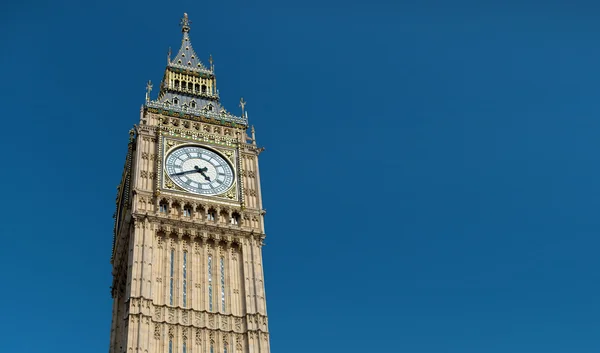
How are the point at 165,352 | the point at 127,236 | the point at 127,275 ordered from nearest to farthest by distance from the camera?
the point at 165,352, the point at 127,275, the point at 127,236

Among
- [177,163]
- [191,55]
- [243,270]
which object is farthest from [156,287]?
[191,55]

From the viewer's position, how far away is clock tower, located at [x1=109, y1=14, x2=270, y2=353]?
2083 inches

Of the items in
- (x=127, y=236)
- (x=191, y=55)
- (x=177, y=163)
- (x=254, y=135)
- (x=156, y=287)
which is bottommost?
(x=156, y=287)

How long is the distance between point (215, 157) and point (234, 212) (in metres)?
5.45

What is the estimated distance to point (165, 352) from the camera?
51.2 meters

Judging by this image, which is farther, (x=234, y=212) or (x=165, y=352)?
(x=234, y=212)

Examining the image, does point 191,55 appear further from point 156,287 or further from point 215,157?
point 156,287

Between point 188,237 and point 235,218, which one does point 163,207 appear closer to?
point 188,237

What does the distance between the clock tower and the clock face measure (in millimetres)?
73

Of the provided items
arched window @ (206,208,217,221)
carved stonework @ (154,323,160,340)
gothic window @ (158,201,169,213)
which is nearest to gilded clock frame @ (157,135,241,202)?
gothic window @ (158,201,169,213)

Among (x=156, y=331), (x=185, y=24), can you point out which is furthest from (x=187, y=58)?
(x=156, y=331)

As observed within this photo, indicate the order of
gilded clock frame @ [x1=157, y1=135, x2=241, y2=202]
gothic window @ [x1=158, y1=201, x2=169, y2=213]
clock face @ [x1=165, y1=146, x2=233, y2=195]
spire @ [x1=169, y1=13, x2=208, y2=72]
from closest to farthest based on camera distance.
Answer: gothic window @ [x1=158, y1=201, x2=169, y2=213] → gilded clock frame @ [x1=157, y1=135, x2=241, y2=202] → clock face @ [x1=165, y1=146, x2=233, y2=195] → spire @ [x1=169, y1=13, x2=208, y2=72]

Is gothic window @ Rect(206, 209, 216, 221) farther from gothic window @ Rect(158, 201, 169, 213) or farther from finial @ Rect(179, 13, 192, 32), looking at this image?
finial @ Rect(179, 13, 192, 32)

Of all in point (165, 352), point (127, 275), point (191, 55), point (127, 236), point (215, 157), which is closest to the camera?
point (165, 352)
